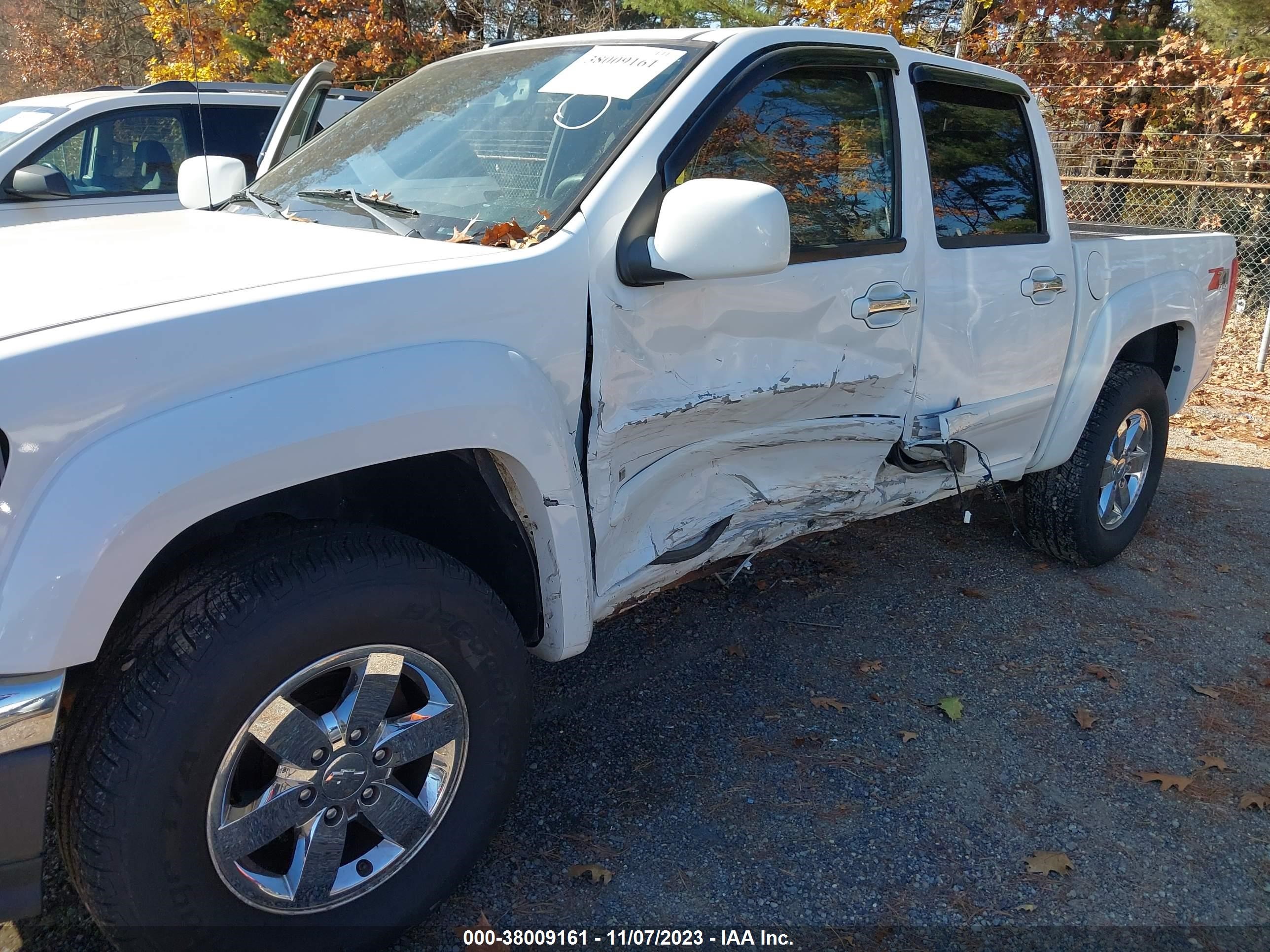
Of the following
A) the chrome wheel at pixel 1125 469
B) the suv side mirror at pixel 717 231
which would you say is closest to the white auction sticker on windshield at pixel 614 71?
the suv side mirror at pixel 717 231

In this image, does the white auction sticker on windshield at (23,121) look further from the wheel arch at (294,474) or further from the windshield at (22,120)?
the wheel arch at (294,474)

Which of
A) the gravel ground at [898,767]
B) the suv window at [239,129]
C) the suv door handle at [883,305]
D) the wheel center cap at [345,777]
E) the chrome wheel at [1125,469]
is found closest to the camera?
the wheel center cap at [345,777]

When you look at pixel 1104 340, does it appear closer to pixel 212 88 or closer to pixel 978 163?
pixel 978 163

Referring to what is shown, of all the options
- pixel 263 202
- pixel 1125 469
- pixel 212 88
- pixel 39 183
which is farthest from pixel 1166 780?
pixel 212 88

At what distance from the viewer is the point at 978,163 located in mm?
3602

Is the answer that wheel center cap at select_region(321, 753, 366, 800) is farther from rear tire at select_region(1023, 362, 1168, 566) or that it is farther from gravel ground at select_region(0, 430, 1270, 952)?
rear tire at select_region(1023, 362, 1168, 566)

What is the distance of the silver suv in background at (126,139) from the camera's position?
18.6 ft

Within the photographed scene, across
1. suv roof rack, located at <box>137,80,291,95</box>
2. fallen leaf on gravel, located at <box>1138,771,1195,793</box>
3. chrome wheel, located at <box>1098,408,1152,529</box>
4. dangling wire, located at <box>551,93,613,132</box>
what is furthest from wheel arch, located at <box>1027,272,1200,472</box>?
suv roof rack, located at <box>137,80,291,95</box>

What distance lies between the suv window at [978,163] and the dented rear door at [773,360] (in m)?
0.27

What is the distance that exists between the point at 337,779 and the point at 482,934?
22.8 inches

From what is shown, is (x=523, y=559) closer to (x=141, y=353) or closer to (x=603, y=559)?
(x=603, y=559)

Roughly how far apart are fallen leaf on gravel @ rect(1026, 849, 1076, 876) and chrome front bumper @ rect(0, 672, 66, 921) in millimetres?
2279

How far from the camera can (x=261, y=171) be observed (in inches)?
140

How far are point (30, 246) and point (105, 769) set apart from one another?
1266 millimetres
